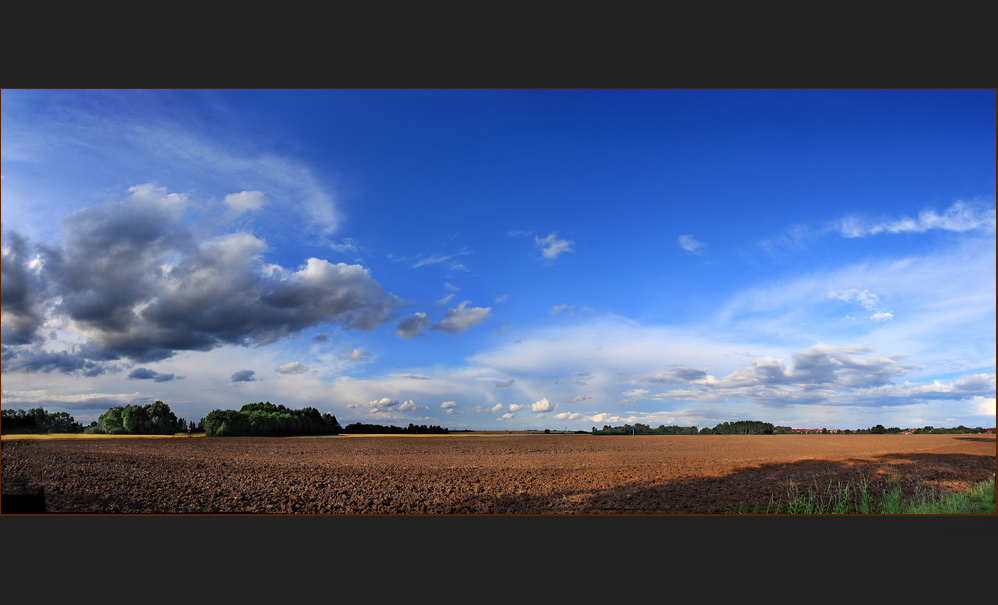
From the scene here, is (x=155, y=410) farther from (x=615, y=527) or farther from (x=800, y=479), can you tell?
(x=800, y=479)

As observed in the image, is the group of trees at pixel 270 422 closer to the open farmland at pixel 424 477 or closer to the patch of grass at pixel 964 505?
the open farmland at pixel 424 477

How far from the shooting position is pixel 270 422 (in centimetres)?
2278

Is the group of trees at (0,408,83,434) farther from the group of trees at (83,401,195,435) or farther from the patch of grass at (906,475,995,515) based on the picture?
the patch of grass at (906,475,995,515)

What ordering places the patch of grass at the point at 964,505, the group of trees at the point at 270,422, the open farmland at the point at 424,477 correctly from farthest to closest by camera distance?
the group of trees at the point at 270,422 < the open farmland at the point at 424,477 < the patch of grass at the point at 964,505

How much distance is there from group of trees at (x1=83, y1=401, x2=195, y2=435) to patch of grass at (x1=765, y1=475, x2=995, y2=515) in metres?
19.3

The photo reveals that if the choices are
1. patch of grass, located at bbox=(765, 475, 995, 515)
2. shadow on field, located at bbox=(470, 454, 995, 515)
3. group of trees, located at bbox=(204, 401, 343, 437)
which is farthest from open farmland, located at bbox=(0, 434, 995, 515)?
group of trees, located at bbox=(204, 401, 343, 437)

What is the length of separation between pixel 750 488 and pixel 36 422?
1925cm

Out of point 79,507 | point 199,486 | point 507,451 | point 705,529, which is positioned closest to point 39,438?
point 79,507

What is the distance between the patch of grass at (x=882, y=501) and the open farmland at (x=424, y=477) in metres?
0.38

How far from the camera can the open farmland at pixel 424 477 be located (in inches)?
470

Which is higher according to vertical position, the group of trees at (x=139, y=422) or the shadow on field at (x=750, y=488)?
the group of trees at (x=139, y=422)

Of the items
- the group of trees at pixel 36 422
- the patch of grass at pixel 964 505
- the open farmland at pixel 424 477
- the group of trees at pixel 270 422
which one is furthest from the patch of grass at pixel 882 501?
the group of trees at pixel 36 422

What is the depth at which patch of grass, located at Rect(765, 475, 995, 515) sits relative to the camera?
1183 centimetres

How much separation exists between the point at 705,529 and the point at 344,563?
736cm
